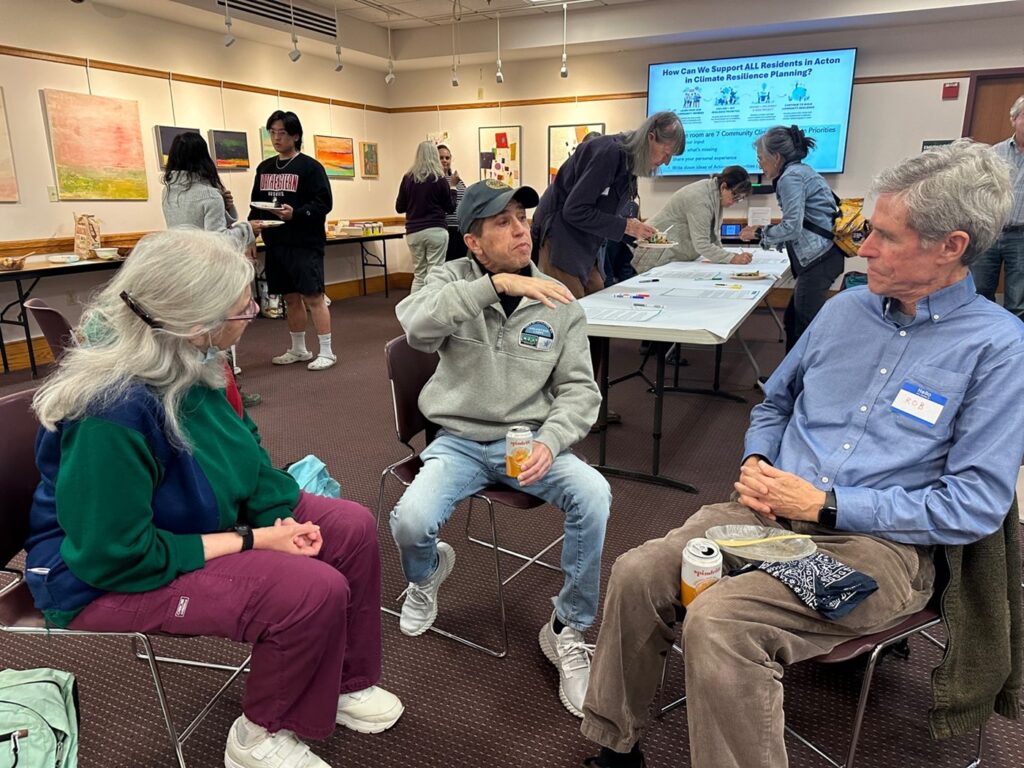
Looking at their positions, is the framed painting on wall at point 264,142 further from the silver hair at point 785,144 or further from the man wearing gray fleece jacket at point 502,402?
the man wearing gray fleece jacket at point 502,402

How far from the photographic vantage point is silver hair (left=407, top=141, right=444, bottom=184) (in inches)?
238

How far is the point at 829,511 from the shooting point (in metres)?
1.38

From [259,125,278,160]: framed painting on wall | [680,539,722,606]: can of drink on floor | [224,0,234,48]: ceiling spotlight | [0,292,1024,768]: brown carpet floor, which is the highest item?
[224,0,234,48]: ceiling spotlight

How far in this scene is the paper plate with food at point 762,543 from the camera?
4.47ft

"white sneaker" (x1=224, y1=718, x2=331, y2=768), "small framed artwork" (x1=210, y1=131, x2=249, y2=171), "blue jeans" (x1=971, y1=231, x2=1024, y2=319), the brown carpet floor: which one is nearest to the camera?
"white sneaker" (x1=224, y1=718, x2=331, y2=768)

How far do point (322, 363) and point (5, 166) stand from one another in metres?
2.66

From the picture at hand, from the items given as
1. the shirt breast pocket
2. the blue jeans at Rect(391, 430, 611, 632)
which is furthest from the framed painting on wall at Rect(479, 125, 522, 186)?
the shirt breast pocket

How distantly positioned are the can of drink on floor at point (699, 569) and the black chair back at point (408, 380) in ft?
3.13

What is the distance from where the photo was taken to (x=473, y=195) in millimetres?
1940

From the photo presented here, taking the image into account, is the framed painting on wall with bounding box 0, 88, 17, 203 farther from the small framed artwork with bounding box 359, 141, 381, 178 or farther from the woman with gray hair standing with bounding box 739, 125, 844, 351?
the woman with gray hair standing with bounding box 739, 125, 844, 351

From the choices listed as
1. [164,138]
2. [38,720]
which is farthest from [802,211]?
[164,138]

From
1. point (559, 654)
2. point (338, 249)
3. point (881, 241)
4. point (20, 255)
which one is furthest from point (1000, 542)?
point (338, 249)

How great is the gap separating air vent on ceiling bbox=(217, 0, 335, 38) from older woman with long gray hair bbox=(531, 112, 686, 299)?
405 centimetres

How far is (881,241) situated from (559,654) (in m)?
1.25
